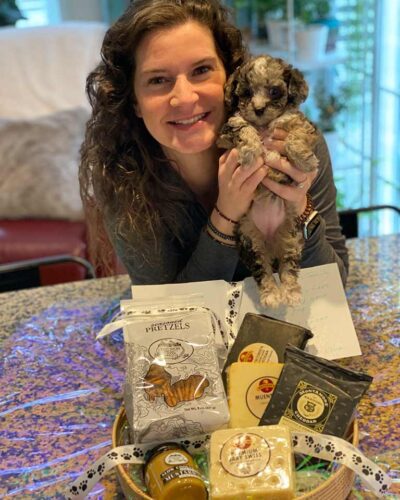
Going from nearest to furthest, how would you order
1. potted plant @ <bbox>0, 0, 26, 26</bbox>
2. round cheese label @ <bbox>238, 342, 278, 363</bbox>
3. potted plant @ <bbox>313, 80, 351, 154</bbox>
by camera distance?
round cheese label @ <bbox>238, 342, 278, 363</bbox>, potted plant @ <bbox>313, 80, 351, 154</bbox>, potted plant @ <bbox>0, 0, 26, 26</bbox>

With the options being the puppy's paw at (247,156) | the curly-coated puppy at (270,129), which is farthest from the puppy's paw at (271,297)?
the puppy's paw at (247,156)

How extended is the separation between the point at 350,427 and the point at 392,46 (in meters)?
2.51

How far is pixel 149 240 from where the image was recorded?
137cm

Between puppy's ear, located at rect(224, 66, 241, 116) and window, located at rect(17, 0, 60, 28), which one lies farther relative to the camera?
window, located at rect(17, 0, 60, 28)

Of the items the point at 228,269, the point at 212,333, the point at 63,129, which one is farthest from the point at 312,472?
the point at 63,129

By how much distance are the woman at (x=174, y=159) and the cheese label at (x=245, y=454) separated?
530 millimetres

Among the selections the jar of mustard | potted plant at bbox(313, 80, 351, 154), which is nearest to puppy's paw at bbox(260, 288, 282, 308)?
the jar of mustard

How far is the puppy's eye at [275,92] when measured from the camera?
44.1 inches

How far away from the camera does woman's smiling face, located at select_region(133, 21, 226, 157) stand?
3.90ft

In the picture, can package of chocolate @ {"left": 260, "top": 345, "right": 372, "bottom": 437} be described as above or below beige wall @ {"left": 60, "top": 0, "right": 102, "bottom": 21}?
below

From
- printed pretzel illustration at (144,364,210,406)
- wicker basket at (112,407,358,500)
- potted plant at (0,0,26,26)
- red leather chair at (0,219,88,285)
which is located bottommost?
red leather chair at (0,219,88,285)

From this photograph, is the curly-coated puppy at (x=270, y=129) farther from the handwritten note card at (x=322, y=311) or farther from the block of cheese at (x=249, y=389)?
the block of cheese at (x=249, y=389)

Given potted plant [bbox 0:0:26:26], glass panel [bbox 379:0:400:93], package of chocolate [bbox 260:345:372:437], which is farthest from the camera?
potted plant [bbox 0:0:26:26]

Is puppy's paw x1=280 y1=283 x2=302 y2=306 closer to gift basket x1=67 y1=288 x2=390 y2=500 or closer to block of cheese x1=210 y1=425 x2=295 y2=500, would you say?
gift basket x1=67 y1=288 x2=390 y2=500
